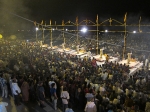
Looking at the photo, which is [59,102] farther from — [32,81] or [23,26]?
[23,26]

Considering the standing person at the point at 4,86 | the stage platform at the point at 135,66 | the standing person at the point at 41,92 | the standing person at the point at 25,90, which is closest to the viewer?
the standing person at the point at 41,92

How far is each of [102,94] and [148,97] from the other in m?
1.92

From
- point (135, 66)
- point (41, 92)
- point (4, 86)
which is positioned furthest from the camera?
point (135, 66)

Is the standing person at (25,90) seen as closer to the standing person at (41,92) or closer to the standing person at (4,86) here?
the standing person at (41,92)

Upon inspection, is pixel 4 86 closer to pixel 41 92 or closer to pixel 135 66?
pixel 41 92

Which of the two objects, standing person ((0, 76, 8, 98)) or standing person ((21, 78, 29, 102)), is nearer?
standing person ((21, 78, 29, 102))

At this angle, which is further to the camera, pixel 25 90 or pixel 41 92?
pixel 25 90

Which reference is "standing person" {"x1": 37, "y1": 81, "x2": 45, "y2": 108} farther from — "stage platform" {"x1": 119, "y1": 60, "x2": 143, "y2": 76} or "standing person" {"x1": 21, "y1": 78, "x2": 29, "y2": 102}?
"stage platform" {"x1": 119, "y1": 60, "x2": 143, "y2": 76}

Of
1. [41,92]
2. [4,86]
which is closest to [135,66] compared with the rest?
[41,92]

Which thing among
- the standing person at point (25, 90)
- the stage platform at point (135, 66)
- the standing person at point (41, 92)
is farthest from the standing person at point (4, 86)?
the stage platform at point (135, 66)

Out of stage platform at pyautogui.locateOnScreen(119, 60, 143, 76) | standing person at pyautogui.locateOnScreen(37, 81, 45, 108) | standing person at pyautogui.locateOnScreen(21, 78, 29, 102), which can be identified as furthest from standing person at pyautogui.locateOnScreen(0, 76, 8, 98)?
stage platform at pyautogui.locateOnScreen(119, 60, 143, 76)

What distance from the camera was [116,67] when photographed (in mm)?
13148

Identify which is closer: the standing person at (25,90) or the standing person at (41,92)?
the standing person at (41,92)

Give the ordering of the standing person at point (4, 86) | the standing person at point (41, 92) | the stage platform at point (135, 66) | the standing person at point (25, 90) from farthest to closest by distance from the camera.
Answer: the stage platform at point (135, 66), the standing person at point (4, 86), the standing person at point (25, 90), the standing person at point (41, 92)
